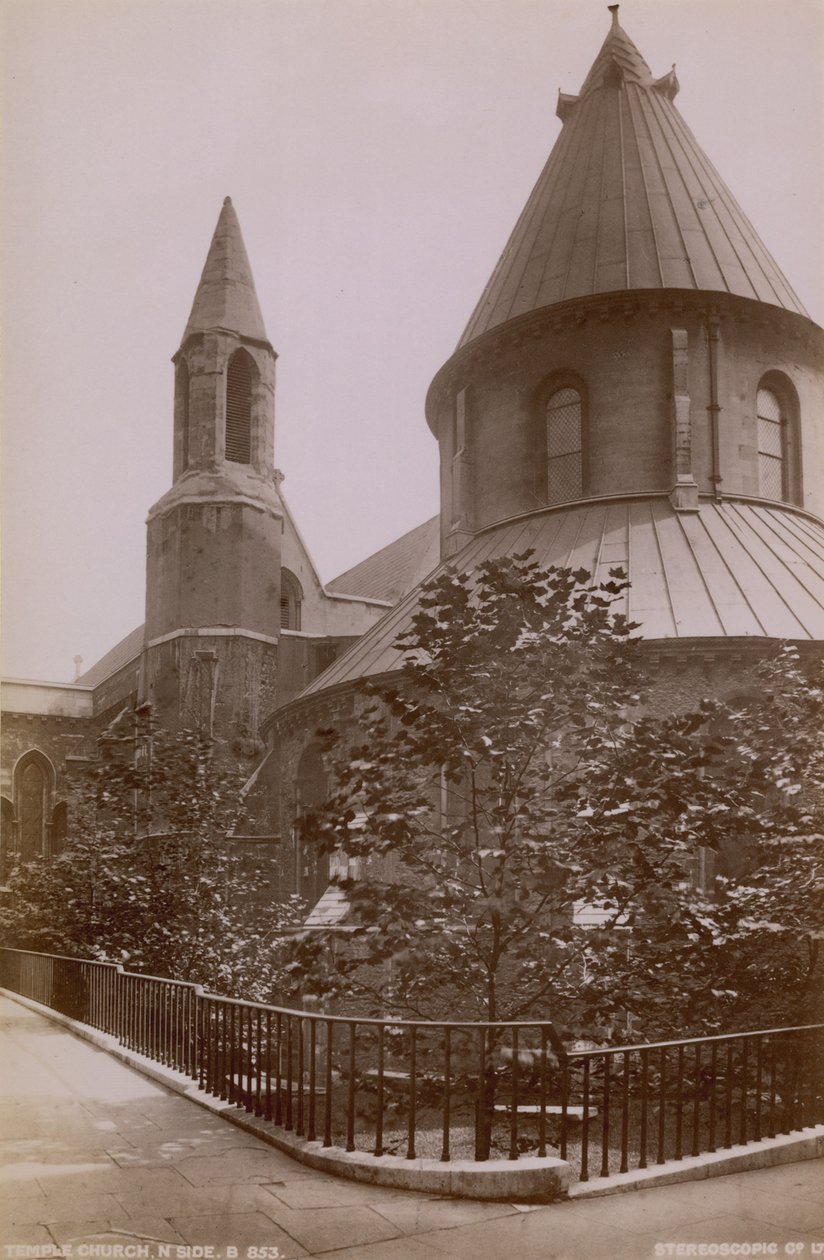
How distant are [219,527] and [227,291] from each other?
227 inches

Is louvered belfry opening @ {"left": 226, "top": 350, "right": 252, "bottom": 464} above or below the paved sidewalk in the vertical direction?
above

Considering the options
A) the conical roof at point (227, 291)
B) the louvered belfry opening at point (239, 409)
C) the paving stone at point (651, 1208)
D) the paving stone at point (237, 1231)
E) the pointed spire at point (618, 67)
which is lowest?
the paving stone at point (651, 1208)

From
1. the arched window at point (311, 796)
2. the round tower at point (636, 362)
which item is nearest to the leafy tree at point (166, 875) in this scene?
the arched window at point (311, 796)

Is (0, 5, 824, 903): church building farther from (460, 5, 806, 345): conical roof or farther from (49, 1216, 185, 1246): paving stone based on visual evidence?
(49, 1216, 185, 1246): paving stone

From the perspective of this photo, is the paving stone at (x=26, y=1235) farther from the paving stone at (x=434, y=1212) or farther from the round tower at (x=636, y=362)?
the round tower at (x=636, y=362)

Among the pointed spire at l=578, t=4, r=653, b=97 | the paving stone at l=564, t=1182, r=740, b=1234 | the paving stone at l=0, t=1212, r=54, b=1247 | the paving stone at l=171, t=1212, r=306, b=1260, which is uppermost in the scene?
the pointed spire at l=578, t=4, r=653, b=97

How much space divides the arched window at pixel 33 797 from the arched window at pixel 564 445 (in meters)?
16.8

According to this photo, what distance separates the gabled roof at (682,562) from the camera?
765 inches

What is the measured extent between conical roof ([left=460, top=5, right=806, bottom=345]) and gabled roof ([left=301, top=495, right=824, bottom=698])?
4739 millimetres

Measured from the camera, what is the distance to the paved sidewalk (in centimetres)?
632

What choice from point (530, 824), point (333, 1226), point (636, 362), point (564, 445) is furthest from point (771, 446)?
point (333, 1226)

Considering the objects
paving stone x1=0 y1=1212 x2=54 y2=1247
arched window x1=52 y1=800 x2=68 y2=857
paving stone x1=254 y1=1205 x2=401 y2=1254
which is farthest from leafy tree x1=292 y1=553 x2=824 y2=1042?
arched window x1=52 y1=800 x2=68 y2=857

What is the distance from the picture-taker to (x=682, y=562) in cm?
2130

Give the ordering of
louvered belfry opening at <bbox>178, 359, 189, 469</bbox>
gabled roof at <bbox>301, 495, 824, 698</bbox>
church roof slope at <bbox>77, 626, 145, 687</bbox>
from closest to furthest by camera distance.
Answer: gabled roof at <bbox>301, 495, 824, 698</bbox>
louvered belfry opening at <bbox>178, 359, 189, 469</bbox>
church roof slope at <bbox>77, 626, 145, 687</bbox>
